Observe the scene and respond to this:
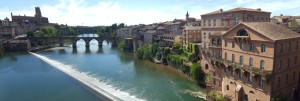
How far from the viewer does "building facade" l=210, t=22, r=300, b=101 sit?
23.7m

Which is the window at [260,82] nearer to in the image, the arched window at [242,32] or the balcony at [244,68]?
the balcony at [244,68]

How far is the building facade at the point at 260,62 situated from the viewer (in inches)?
931

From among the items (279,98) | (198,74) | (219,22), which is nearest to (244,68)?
(279,98)

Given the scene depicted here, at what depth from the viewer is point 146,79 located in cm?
4503

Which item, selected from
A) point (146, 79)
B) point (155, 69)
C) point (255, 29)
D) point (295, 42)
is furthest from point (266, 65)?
point (155, 69)

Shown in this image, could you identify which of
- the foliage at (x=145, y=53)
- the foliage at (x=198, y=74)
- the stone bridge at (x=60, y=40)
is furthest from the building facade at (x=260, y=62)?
the stone bridge at (x=60, y=40)

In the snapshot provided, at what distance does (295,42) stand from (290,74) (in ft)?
11.1

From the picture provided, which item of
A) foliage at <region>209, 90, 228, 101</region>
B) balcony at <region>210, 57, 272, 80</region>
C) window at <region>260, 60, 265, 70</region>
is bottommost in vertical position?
foliage at <region>209, 90, 228, 101</region>

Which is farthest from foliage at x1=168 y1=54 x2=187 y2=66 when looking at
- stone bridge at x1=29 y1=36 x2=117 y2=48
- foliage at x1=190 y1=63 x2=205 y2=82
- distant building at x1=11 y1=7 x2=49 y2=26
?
distant building at x1=11 y1=7 x2=49 y2=26

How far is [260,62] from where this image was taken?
24.5 meters

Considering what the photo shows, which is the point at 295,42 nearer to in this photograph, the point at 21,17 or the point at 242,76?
the point at 242,76

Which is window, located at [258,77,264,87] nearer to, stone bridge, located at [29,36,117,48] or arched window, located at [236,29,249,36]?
arched window, located at [236,29,249,36]

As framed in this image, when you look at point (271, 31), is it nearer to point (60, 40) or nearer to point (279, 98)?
point (279, 98)

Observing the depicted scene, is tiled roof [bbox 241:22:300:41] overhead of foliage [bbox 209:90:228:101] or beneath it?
overhead
